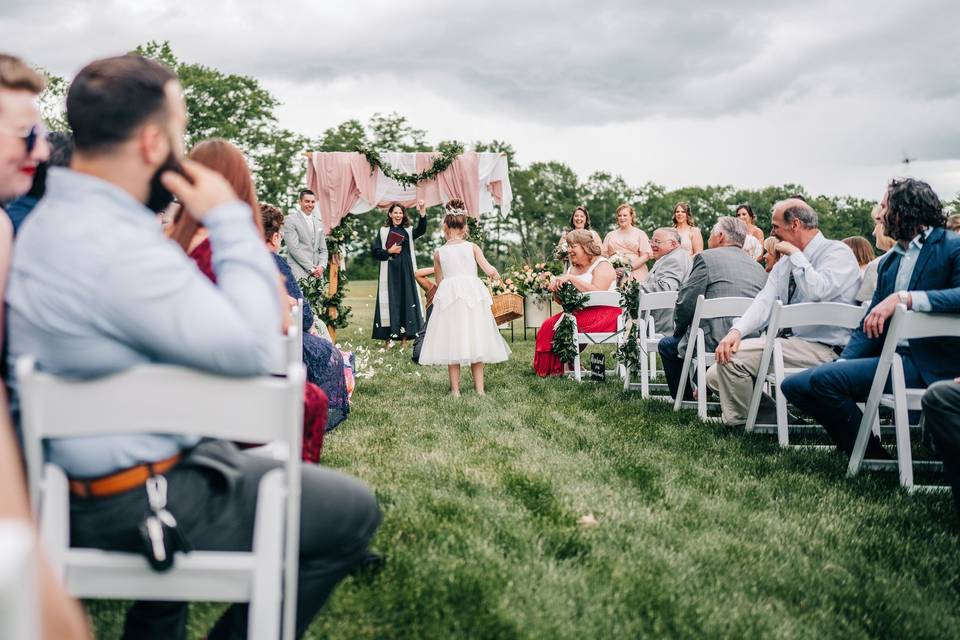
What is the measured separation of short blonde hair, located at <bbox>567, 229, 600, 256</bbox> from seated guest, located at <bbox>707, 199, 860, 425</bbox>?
379 cm

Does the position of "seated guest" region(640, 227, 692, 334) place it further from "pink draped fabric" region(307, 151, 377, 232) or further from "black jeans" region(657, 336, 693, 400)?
"pink draped fabric" region(307, 151, 377, 232)

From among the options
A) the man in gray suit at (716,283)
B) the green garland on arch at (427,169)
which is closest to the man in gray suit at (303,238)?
the green garland on arch at (427,169)

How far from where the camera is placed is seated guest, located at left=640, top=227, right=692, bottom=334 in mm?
8461

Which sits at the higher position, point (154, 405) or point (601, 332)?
point (154, 405)

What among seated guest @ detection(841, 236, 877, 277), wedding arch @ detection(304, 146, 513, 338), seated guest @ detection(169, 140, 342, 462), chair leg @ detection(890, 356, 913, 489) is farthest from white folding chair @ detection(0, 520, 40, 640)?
wedding arch @ detection(304, 146, 513, 338)

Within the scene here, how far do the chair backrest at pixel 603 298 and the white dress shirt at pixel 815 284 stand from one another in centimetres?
307

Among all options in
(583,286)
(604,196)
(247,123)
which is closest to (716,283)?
(583,286)

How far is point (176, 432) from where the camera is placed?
174 cm

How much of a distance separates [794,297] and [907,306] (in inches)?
62.4

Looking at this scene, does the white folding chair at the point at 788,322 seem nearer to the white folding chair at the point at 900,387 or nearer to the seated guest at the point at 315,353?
the white folding chair at the point at 900,387

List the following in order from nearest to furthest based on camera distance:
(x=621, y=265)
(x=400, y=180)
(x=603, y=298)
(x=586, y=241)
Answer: (x=603, y=298) → (x=586, y=241) → (x=621, y=265) → (x=400, y=180)

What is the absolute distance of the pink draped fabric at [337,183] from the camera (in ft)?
47.0

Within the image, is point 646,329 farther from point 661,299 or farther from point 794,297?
point 794,297

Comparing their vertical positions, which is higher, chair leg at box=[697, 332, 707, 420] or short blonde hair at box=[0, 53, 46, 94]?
short blonde hair at box=[0, 53, 46, 94]
